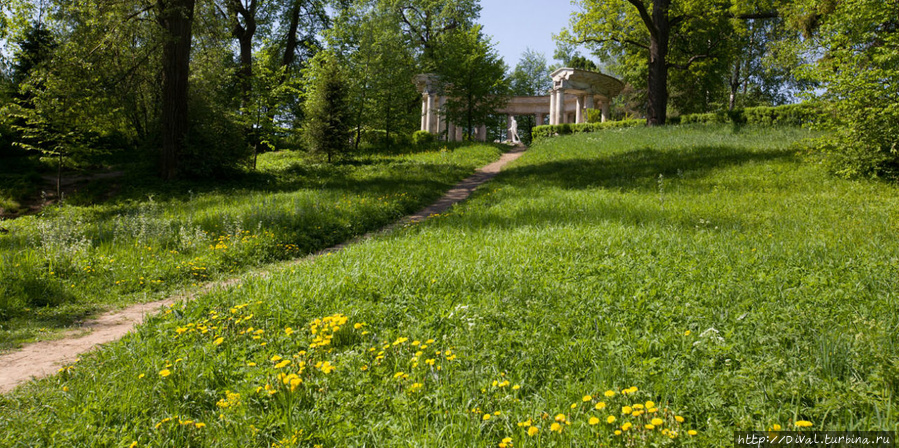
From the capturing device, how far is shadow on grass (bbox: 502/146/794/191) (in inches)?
436

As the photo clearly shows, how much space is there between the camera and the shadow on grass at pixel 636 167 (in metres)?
11.1

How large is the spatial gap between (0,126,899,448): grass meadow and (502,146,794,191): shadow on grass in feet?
16.3

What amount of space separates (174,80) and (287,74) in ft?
21.2

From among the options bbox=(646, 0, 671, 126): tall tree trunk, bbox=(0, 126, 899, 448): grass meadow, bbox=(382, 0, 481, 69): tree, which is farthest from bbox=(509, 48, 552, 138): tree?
bbox=(0, 126, 899, 448): grass meadow

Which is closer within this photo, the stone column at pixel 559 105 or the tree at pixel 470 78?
the tree at pixel 470 78

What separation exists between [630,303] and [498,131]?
56.5 metres

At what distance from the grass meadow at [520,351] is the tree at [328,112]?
47.4 feet

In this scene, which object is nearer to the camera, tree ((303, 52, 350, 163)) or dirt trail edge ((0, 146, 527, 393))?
dirt trail edge ((0, 146, 527, 393))

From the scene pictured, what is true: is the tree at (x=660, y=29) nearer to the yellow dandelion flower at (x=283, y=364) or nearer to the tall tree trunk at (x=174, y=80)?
the tall tree trunk at (x=174, y=80)

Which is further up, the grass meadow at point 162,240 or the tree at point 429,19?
the tree at point 429,19

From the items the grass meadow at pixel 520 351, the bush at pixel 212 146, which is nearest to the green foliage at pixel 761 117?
the grass meadow at pixel 520 351

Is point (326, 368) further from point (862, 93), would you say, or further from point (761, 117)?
point (761, 117)

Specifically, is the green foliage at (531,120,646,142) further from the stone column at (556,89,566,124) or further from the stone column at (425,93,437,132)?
the stone column at (425,93,437,132)

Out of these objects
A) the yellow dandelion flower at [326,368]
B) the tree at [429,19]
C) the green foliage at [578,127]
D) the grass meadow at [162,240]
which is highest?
the tree at [429,19]
